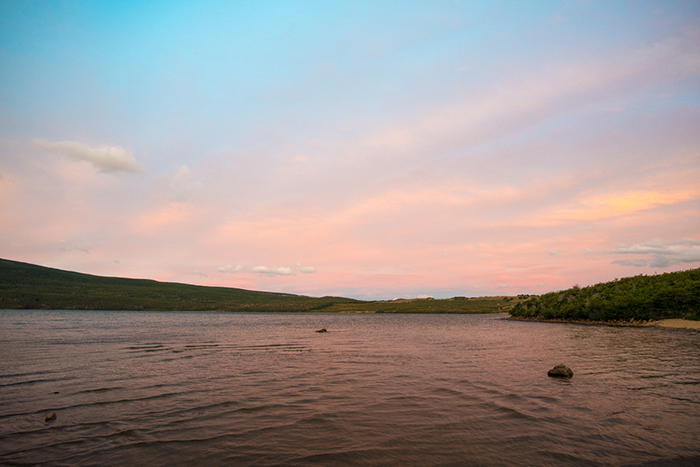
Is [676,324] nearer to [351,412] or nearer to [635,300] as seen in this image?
[635,300]

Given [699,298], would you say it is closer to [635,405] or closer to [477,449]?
[635,405]

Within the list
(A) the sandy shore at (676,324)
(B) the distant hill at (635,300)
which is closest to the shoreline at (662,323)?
(A) the sandy shore at (676,324)

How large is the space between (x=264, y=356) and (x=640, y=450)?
29.9 metres

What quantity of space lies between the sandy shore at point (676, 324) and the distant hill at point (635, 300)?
1577mm

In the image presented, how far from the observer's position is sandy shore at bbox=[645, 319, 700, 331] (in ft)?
191

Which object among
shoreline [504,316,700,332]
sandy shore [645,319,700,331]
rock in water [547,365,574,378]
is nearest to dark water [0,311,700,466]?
rock in water [547,365,574,378]

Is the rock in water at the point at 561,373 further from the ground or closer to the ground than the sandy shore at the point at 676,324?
further from the ground

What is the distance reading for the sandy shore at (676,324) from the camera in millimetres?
58312

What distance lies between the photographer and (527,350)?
37.2 meters

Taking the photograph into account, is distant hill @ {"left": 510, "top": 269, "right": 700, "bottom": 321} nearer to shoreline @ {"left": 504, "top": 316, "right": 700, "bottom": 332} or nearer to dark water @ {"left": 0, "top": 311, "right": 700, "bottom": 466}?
shoreline @ {"left": 504, "top": 316, "right": 700, "bottom": 332}

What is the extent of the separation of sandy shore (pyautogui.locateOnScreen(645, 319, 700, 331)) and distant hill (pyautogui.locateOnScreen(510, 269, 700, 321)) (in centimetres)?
158

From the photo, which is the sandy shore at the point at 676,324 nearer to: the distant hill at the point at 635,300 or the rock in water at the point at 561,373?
the distant hill at the point at 635,300

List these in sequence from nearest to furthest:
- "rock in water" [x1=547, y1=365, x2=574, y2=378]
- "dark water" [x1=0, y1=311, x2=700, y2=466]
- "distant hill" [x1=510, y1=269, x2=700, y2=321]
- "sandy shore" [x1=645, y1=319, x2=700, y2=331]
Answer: "dark water" [x1=0, y1=311, x2=700, y2=466] → "rock in water" [x1=547, y1=365, x2=574, y2=378] → "sandy shore" [x1=645, y1=319, x2=700, y2=331] → "distant hill" [x1=510, y1=269, x2=700, y2=321]

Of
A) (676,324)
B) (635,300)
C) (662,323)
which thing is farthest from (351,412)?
(635,300)
